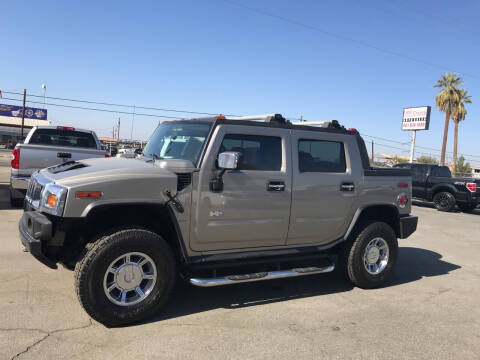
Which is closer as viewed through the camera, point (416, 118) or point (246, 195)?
point (246, 195)

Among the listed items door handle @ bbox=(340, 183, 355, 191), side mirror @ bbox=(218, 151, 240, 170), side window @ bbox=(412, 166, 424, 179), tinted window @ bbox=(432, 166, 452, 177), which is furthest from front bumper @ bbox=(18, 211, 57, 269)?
tinted window @ bbox=(432, 166, 452, 177)

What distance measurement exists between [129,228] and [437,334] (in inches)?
121

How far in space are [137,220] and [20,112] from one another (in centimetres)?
7429

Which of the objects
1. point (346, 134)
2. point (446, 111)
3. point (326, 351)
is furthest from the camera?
point (446, 111)

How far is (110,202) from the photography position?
137 inches

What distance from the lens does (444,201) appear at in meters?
14.5

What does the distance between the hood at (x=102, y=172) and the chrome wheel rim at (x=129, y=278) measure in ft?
2.32

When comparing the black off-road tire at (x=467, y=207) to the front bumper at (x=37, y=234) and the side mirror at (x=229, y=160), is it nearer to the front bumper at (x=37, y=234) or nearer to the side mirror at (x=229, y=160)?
the side mirror at (x=229, y=160)

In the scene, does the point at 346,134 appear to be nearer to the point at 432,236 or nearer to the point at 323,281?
the point at 323,281

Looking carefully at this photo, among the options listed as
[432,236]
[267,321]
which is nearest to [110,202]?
[267,321]

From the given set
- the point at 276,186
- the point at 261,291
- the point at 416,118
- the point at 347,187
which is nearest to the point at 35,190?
the point at 276,186

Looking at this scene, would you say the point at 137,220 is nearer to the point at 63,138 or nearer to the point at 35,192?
the point at 35,192

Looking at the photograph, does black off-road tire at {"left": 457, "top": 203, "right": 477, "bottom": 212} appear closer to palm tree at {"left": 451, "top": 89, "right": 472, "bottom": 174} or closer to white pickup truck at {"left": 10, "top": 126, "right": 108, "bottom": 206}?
white pickup truck at {"left": 10, "top": 126, "right": 108, "bottom": 206}

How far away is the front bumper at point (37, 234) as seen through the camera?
3.36 m
